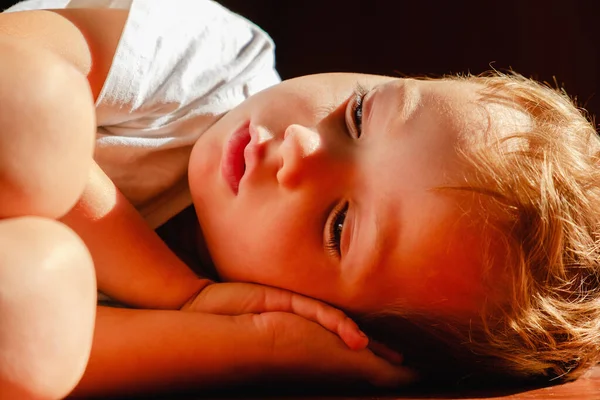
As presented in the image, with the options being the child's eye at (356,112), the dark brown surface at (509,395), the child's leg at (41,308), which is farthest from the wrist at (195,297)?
the child's leg at (41,308)

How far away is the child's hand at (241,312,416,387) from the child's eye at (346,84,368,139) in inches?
7.6

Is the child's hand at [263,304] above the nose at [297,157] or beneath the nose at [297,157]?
beneath

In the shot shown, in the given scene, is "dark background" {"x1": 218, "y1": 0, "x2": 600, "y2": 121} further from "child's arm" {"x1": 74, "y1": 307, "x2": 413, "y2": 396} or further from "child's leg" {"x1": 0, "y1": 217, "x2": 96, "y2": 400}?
"child's leg" {"x1": 0, "y1": 217, "x2": 96, "y2": 400}

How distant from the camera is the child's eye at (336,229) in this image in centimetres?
72

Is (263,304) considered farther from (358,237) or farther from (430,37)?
(430,37)

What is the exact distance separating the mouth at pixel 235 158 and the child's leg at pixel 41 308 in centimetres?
37

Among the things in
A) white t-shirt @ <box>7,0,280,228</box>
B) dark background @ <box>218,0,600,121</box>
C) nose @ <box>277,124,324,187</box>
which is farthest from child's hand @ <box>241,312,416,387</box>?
dark background @ <box>218,0,600,121</box>

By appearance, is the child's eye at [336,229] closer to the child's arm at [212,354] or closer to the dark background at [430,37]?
the child's arm at [212,354]

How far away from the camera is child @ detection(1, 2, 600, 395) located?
2.22 feet

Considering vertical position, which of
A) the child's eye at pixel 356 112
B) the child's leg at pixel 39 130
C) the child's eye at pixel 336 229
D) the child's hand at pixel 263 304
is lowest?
the child's hand at pixel 263 304

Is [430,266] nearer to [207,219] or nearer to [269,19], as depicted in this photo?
[207,219]

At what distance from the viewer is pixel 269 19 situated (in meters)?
1.39

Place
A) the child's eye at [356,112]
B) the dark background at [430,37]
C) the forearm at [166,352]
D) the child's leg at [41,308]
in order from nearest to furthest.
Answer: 1. the child's leg at [41,308]
2. the forearm at [166,352]
3. the child's eye at [356,112]
4. the dark background at [430,37]

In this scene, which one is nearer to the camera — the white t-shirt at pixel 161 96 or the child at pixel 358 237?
the child at pixel 358 237
